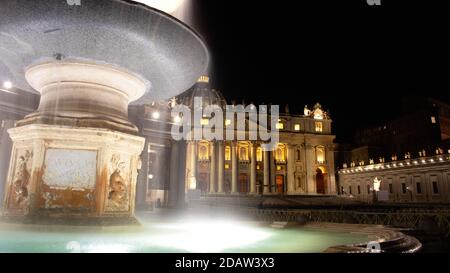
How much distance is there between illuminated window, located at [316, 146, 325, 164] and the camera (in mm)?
70688

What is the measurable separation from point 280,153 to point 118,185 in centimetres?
6303

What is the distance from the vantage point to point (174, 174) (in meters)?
16.0

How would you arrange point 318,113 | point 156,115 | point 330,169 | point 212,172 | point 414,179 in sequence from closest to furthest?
point 156,115 → point 414,179 → point 212,172 → point 330,169 → point 318,113

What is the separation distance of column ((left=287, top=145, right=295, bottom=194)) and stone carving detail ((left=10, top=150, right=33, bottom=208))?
61800 mm

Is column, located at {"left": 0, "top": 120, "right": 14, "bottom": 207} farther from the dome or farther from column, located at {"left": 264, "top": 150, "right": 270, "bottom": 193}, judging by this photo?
the dome

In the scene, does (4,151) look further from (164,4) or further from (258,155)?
(258,155)

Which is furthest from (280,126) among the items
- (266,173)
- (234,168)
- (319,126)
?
(234,168)

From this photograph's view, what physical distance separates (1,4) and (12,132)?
3.38 meters

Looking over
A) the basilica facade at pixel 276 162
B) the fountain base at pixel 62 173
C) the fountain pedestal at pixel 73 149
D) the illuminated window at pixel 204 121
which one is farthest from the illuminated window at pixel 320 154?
the fountain base at pixel 62 173

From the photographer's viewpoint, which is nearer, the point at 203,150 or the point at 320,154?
the point at 203,150

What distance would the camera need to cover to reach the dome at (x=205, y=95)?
77188 millimetres

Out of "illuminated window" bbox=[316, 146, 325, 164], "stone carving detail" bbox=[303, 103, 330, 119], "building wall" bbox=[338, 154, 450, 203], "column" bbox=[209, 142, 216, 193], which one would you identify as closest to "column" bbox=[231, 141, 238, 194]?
"column" bbox=[209, 142, 216, 193]

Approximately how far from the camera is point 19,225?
7359 millimetres
